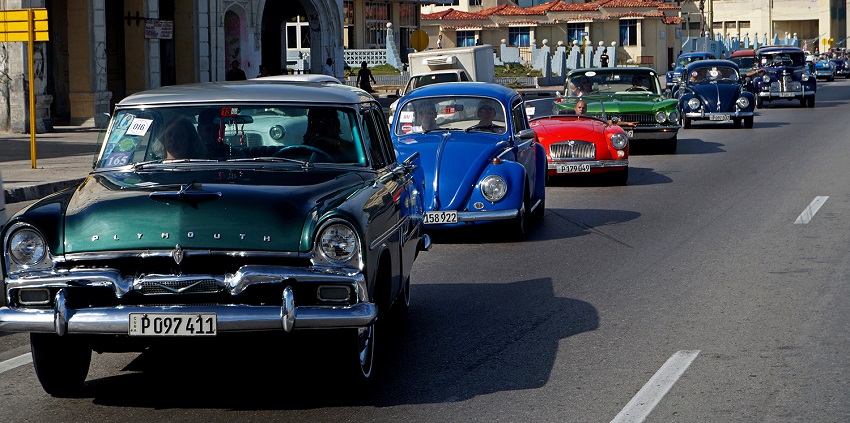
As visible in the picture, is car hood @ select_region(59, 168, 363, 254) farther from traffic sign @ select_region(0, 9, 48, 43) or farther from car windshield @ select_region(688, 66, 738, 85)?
car windshield @ select_region(688, 66, 738, 85)

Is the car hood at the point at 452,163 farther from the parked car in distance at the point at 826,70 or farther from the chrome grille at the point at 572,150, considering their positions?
the parked car in distance at the point at 826,70

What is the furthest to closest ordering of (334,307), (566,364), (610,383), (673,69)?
1. (673,69)
2. (566,364)
3. (610,383)
4. (334,307)

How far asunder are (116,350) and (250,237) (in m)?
0.95

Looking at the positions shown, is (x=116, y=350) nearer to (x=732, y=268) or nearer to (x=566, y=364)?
(x=566, y=364)

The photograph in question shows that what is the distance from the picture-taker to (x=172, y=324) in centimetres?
576

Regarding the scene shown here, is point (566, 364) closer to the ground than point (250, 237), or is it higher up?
closer to the ground

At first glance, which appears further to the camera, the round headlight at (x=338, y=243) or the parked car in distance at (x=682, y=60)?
the parked car in distance at (x=682, y=60)

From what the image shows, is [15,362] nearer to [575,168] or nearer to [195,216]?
[195,216]

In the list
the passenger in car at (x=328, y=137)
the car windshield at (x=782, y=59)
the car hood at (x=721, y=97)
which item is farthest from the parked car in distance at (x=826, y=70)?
the passenger in car at (x=328, y=137)

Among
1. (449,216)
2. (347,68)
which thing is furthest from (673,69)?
(449,216)

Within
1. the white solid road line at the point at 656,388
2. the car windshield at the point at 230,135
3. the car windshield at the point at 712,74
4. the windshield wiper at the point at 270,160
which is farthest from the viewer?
the car windshield at the point at 712,74

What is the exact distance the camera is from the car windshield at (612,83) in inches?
891

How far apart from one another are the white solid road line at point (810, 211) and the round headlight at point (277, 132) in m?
7.54

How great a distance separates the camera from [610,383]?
665 centimetres
